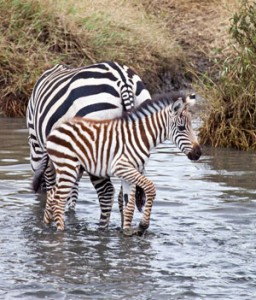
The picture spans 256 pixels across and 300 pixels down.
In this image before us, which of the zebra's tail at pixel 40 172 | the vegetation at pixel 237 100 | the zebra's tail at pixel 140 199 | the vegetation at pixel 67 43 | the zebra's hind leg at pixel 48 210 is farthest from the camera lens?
the vegetation at pixel 67 43

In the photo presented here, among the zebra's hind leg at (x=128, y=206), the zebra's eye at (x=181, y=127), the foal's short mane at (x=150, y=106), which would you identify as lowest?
the zebra's hind leg at (x=128, y=206)

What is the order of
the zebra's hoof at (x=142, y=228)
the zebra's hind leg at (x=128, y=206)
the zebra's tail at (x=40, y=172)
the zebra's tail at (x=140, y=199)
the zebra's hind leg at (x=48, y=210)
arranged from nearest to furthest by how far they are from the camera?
the zebra's hind leg at (x=128, y=206) → the zebra's hoof at (x=142, y=228) → the zebra's hind leg at (x=48, y=210) → the zebra's tail at (x=140, y=199) → the zebra's tail at (x=40, y=172)

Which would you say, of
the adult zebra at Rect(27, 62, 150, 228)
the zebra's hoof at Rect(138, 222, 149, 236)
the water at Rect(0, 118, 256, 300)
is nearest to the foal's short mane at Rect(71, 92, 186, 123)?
the adult zebra at Rect(27, 62, 150, 228)

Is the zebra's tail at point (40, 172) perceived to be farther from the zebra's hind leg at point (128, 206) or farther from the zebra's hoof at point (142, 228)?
the zebra's hoof at point (142, 228)

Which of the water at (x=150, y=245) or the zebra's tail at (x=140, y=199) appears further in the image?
the zebra's tail at (x=140, y=199)

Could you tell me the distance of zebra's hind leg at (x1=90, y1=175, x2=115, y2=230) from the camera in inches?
400

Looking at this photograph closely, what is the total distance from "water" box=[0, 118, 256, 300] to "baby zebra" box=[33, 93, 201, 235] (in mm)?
451

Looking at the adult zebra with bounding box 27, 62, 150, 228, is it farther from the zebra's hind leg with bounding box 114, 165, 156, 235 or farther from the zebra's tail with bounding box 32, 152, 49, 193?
the zebra's hind leg with bounding box 114, 165, 156, 235

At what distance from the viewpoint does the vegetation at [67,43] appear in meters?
18.6

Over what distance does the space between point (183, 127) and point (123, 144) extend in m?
0.64

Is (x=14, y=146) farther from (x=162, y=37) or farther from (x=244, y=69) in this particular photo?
(x=162, y=37)

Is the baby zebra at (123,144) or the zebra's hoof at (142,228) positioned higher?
the baby zebra at (123,144)

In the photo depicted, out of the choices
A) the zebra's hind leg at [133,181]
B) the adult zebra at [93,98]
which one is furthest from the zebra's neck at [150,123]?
the adult zebra at [93,98]

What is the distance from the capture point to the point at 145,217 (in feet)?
31.7
